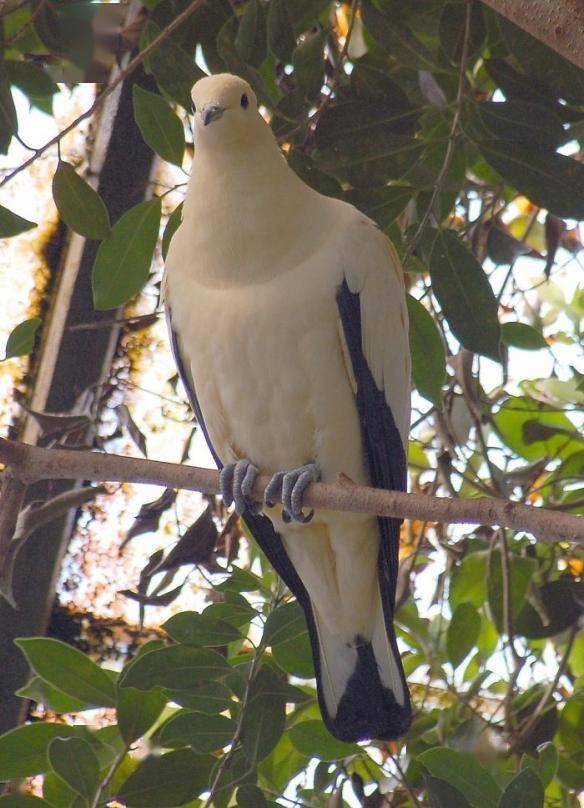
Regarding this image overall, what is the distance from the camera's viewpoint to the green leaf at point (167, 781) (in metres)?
1.36

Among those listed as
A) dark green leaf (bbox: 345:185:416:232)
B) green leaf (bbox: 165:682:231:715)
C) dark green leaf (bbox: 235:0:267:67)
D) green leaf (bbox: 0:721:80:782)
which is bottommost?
green leaf (bbox: 0:721:80:782)

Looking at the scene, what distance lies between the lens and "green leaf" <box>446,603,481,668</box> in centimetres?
170

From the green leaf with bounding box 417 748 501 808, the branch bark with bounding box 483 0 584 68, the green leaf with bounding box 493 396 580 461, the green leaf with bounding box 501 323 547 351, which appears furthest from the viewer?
the green leaf with bounding box 493 396 580 461

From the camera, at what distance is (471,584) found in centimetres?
188

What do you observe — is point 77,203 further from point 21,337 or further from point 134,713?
point 134,713

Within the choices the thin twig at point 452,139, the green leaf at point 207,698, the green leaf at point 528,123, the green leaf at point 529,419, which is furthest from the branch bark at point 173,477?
the green leaf at point 529,419

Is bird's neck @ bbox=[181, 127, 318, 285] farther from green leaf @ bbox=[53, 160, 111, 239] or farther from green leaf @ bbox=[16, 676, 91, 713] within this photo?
green leaf @ bbox=[16, 676, 91, 713]

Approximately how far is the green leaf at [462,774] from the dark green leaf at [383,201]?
78cm

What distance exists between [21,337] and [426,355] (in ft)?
1.96

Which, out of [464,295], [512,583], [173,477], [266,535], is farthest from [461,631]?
[173,477]

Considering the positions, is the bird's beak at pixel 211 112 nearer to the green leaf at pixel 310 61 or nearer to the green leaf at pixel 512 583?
the green leaf at pixel 310 61

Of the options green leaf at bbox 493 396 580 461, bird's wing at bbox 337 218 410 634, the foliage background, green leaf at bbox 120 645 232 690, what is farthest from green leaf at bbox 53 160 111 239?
green leaf at bbox 493 396 580 461

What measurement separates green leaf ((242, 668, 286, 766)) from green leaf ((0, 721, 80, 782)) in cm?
23

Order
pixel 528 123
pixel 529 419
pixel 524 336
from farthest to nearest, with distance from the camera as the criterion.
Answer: pixel 529 419 < pixel 524 336 < pixel 528 123
